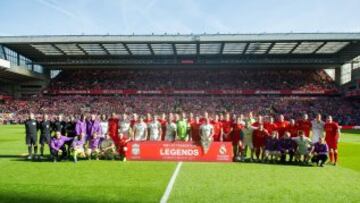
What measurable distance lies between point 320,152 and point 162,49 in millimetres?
42758

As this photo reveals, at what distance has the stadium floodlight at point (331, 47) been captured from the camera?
50438mm

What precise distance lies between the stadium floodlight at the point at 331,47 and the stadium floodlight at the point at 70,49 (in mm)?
36586

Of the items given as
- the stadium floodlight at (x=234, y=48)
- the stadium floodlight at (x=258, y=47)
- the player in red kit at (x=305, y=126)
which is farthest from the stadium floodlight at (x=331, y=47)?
the player in red kit at (x=305, y=126)

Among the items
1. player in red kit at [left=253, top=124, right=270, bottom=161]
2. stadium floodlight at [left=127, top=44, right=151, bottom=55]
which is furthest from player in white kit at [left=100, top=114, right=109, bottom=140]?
stadium floodlight at [left=127, top=44, right=151, bottom=55]

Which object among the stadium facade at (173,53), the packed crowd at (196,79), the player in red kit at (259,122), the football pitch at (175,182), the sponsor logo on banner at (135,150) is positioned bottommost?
the football pitch at (175,182)

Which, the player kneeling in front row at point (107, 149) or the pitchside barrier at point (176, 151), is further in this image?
the player kneeling in front row at point (107, 149)

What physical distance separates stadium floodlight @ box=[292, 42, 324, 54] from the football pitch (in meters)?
40.2

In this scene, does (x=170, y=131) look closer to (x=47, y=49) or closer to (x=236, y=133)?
(x=236, y=133)

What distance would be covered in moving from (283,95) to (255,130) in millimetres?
47071

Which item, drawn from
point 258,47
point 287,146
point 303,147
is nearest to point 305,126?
point 303,147

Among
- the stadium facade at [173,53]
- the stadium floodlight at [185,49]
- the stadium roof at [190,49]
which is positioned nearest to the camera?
the stadium roof at [190,49]

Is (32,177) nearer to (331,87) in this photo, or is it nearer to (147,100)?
(147,100)

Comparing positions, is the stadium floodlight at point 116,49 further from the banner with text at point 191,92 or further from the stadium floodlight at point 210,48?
the stadium floodlight at point 210,48

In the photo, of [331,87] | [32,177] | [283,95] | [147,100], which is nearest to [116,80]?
[147,100]
